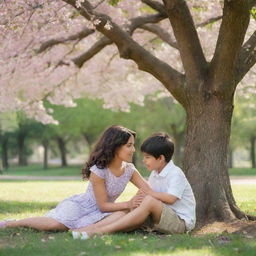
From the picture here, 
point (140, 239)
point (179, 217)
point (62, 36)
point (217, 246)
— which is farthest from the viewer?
point (62, 36)

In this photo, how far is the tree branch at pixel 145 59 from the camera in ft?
30.3

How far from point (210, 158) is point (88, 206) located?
2407mm

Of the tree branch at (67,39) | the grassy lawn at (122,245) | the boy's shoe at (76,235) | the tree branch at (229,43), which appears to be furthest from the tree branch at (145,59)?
the boy's shoe at (76,235)

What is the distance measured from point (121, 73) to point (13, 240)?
13.0 metres

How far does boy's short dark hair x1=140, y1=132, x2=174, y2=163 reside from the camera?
6.88m

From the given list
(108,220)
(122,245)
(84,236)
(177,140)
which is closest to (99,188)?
(108,220)

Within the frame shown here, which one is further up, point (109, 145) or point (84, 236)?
point (109, 145)

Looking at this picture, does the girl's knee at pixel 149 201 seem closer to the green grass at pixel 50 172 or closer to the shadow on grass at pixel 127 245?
the shadow on grass at pixel 127 245

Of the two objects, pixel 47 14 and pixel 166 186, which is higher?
pixel 47 14

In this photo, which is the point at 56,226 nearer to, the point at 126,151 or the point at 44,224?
the point at 44,224

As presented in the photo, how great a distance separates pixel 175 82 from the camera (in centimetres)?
922

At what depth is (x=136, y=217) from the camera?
652 centimetres

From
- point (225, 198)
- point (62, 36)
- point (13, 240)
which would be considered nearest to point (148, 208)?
point (13, 240)

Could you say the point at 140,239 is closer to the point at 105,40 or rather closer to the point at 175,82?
the point at 175,82
